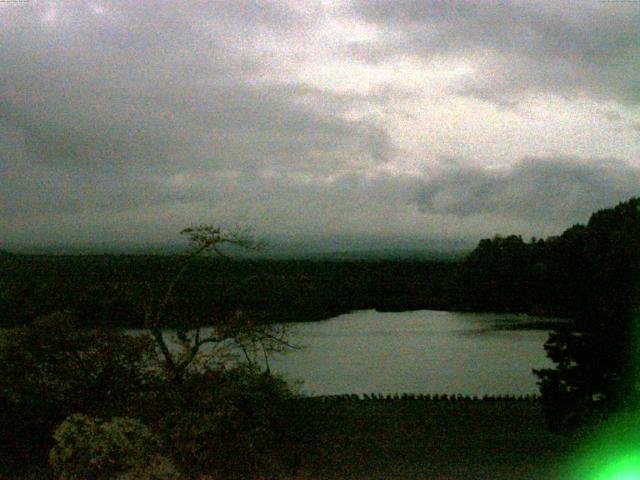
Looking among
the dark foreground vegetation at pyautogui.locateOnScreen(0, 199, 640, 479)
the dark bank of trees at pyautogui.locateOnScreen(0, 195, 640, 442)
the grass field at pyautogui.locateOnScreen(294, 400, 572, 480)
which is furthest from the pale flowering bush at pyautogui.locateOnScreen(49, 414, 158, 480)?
the grass field at pyautogui.locateOnScreen(294, 400, 572, 480)

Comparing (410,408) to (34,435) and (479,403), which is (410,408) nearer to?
(479,403)

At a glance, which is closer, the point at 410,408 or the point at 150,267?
the point at 150,267

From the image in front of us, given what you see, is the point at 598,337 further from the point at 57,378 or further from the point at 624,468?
the point at 57,378

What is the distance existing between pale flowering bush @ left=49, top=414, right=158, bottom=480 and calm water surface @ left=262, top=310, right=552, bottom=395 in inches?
171

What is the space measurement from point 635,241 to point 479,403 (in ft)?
18.5

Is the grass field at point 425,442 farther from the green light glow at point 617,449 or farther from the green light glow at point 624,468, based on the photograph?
the green light glow at point 624,468

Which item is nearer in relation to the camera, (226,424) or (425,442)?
(226,424)

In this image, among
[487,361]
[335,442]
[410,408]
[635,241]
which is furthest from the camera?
[487,361]

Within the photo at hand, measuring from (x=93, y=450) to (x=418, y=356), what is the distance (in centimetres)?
1604

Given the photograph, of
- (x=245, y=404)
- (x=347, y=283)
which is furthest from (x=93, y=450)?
(x=347, y=283)

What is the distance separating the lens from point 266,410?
9562 millimetres

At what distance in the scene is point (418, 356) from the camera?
23.3 metres

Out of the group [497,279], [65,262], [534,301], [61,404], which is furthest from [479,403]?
[65,262]

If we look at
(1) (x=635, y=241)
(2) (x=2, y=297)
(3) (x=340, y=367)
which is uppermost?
(1) (x=635, y=241)
